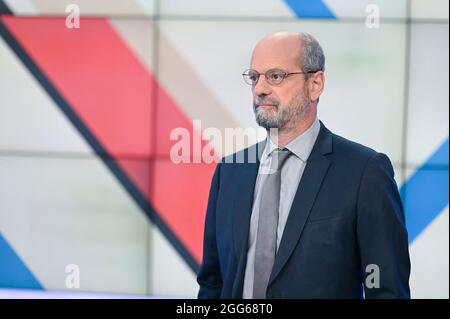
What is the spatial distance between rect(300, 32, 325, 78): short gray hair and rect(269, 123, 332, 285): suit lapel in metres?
0.16

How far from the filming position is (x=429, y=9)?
90.4 inches

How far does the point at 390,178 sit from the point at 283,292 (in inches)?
12.1

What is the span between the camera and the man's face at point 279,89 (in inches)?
48.2

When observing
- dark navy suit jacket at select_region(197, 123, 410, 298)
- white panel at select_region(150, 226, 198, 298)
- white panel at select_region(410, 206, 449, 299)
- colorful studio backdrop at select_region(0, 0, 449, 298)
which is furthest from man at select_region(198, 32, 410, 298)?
white panel at select_region(410, 206, 449, 299)

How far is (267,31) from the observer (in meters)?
2.35

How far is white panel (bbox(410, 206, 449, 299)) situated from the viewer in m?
2.38

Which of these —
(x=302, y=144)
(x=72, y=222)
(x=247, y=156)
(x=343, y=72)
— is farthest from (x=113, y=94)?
(x=302, y=144)

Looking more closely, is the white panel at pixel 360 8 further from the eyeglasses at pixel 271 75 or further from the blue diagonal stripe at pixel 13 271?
the blue diagonal stripe at pixel 13 271

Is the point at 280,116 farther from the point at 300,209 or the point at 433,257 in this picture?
the point at 433,257

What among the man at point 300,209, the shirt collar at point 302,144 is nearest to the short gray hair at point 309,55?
the man at point 300,209

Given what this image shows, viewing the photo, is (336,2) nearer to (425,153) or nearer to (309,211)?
(425,153)

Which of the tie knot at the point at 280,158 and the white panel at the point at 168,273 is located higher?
the tie knot at the point at 280,158

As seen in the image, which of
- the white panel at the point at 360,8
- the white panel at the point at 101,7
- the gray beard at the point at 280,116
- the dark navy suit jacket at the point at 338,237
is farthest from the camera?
the white panel at the point at 101,7

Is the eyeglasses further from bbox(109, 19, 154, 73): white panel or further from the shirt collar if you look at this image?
bbox(109, 19, 154, 73): white panel
